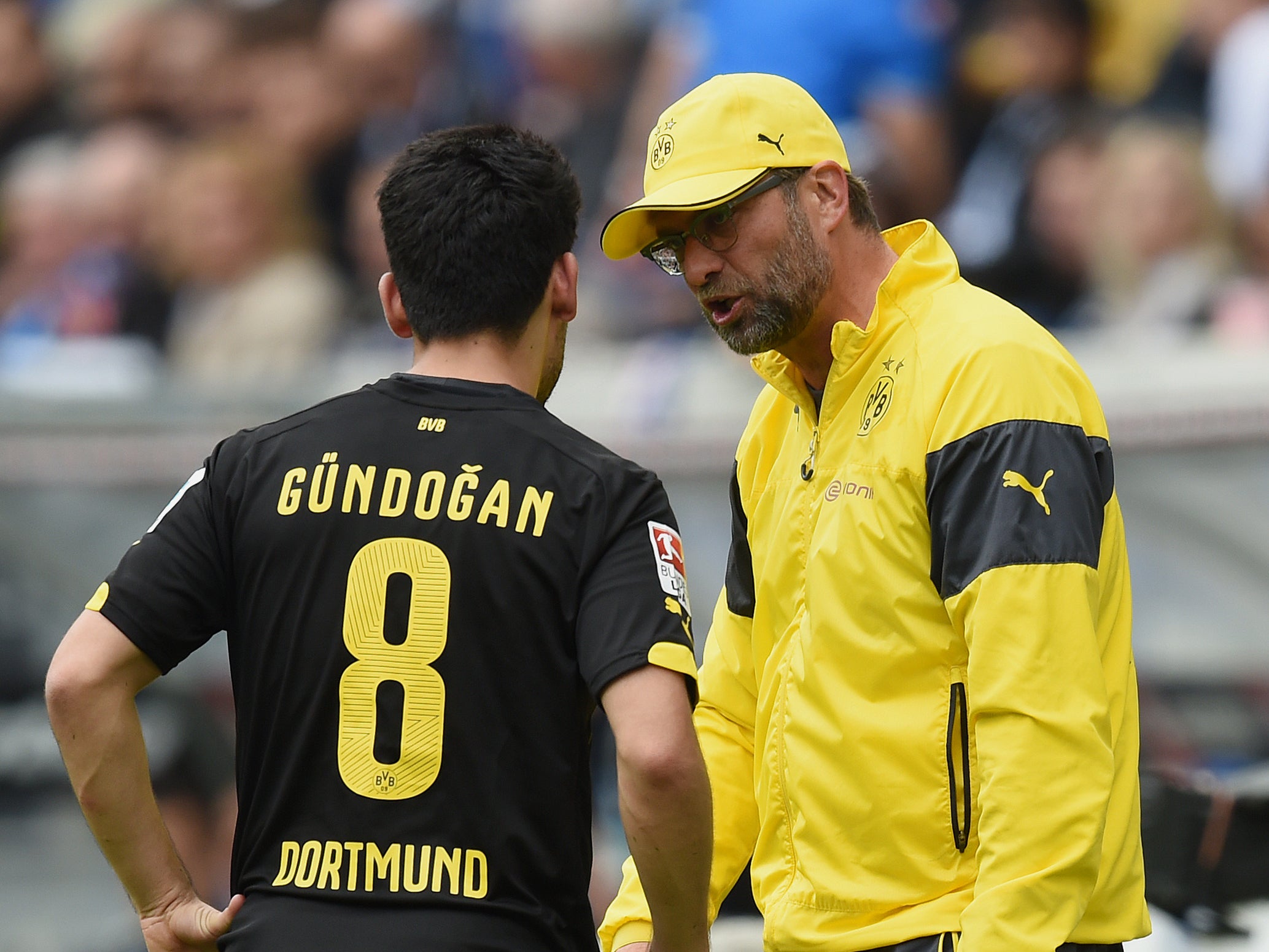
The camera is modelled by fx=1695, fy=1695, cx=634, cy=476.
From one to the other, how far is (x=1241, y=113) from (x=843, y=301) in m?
3.20

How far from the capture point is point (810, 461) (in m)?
2.32

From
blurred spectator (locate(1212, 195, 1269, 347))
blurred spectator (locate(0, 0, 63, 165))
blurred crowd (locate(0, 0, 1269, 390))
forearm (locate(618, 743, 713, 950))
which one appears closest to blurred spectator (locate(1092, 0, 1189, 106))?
blurred crowd (locate(0, 0, 1269, 390))

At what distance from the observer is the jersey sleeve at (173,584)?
1938 mm

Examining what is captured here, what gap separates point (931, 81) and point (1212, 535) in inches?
71.6

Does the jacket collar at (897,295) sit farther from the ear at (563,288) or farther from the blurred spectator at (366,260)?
the blurred spectator at (366,260)

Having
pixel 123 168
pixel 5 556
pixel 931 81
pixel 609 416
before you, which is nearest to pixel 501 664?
pixel 609 416

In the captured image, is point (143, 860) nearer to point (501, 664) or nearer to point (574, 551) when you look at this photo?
point (501, 664)

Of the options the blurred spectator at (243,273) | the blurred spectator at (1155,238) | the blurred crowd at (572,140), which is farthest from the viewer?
the blurred spectator at (243,273)

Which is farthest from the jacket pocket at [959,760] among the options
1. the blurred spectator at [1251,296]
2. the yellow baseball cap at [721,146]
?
the blurred spectator at [1251,296]

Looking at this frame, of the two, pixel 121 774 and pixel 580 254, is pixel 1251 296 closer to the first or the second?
pixel 580 254

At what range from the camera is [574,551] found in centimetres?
190

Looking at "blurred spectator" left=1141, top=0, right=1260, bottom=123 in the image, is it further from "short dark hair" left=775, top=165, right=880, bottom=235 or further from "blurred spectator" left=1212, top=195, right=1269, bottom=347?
"short dark hair" left=775, top=165, right=880, bottom=235

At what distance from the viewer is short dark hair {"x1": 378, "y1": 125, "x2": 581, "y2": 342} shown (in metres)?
2.00

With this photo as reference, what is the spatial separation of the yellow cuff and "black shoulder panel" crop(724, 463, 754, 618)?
47 cm
